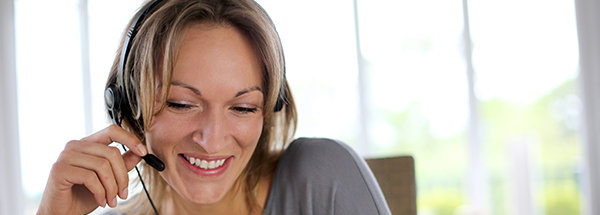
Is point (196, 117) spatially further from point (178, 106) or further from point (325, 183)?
point (325, 183)

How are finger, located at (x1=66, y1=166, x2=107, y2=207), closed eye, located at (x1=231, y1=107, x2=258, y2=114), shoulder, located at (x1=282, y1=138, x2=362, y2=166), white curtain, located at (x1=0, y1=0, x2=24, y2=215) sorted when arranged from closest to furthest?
finger, located at (x1=66, y1=166, x2=107, y2=207), closed eye, located at (x1=231, y1=107, x2=258, y2=114), shoulder, located at (x1=282, y1=138, x2=362, y2=166), white curtain, located at (x1=0, y1=0, x2=24, y2=215)

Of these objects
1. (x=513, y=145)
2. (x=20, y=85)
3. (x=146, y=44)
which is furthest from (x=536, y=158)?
(x=20, y=85)

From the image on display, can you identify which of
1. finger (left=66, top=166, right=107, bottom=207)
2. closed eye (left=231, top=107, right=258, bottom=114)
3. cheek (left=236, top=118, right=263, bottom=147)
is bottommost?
finger (left=66, top=166, right=107, bottom=207)

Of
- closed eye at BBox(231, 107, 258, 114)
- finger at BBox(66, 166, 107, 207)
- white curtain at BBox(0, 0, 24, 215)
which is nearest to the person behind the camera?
finger at BBox(66, 166, 107, 207)

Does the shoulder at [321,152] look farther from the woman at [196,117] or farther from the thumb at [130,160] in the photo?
the thumb at [130,160]

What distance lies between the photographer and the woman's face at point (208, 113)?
0.81 m

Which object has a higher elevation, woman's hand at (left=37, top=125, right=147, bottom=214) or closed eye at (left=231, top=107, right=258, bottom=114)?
closed eye at (left=231, top=107, right=258, bottom=114)

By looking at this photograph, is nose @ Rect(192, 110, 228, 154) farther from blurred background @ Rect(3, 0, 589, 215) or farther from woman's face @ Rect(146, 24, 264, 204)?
blurred background @ Rect(3, 0, 589, 215)

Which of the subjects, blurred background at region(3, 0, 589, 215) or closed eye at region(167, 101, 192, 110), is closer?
closed eye at region(167, 101, 192, 110)

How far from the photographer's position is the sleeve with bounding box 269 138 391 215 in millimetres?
938

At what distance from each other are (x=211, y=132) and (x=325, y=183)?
12.4 inches

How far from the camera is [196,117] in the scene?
829 millimetres

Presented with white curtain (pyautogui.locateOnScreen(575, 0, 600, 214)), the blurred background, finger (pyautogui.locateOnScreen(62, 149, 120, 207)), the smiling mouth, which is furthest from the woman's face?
white curtain (pyautogui.locateOnScreen(575, 0, 600, 214))

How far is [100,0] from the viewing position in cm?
353
